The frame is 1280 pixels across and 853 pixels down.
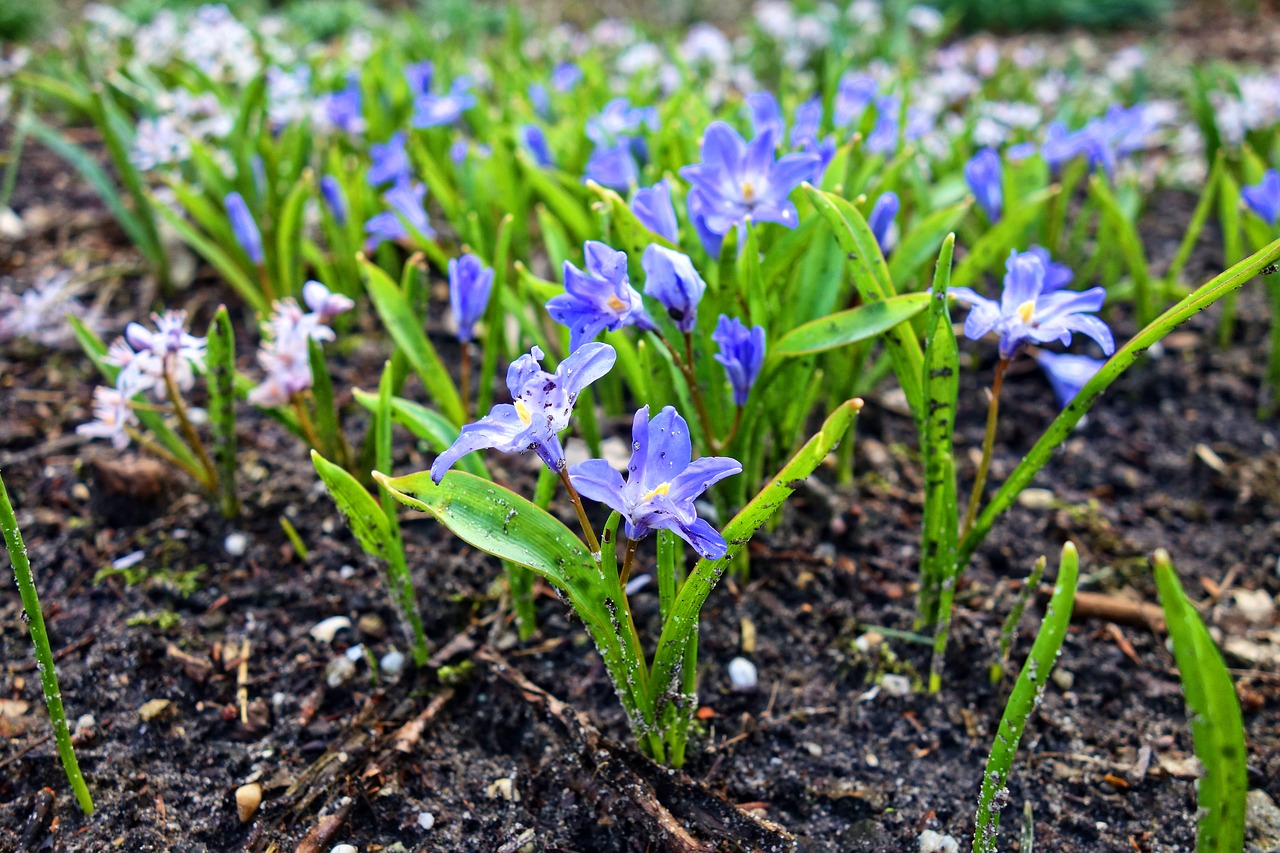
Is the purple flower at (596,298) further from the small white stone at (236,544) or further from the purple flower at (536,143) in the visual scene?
the purple flower at (536,143)

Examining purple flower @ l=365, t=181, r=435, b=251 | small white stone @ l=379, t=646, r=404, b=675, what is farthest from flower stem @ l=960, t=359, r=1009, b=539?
purple flower @ l=365, t=181, r=435, b=251

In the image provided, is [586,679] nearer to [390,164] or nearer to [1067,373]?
[1067,373]

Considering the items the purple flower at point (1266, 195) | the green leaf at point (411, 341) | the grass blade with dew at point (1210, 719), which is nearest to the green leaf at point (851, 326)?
the grass blade with dew at point (1210, 719)

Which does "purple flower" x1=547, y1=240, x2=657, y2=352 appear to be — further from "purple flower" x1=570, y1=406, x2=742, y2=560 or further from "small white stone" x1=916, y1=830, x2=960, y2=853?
"small white stone" x1=916, y1=830, x2=960, y2=853

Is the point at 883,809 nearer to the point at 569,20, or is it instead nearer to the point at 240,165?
the point at 240,165

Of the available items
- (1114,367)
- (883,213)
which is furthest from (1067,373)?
(1114,367)
